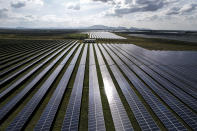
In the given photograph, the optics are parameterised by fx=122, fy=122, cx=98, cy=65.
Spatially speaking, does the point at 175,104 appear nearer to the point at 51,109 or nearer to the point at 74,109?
the point at 74,109

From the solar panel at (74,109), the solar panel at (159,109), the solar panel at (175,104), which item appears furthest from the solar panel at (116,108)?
the solar panel at (175,104)

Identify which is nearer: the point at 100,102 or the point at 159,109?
the point at 159,109

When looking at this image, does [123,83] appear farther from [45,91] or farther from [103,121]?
[45,91]

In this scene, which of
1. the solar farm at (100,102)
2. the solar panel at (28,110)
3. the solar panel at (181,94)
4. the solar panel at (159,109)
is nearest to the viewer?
the solar panel at (28,110)

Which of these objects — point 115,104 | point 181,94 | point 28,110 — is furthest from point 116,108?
point 181,94

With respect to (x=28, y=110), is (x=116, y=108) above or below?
below

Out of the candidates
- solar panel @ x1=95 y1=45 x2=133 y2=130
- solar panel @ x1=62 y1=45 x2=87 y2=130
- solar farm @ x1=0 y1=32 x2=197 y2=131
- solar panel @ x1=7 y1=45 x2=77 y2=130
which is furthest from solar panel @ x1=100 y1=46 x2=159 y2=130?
solar panel @ x1=7 y1=45 x2=77 y2=130

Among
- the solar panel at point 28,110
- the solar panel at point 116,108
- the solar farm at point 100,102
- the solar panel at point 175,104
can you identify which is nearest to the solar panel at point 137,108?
the solar farm at point 100,102

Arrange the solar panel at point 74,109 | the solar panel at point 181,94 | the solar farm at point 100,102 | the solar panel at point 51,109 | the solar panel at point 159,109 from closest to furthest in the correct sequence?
1. the solar panel at point 51,109
2. the solar panel at point 74,109
3. the solar panel at point 159,109
4. the solar farm at point 100,102
5. the solar panel at point 181,94

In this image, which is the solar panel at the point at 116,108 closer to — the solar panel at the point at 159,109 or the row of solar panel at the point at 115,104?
the row of solar panel at the point at 115,104

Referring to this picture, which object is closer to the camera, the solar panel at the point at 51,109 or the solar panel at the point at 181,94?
the solar panel at the point at 51,109

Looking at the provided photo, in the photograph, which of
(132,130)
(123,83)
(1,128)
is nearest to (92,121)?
(132,130)
